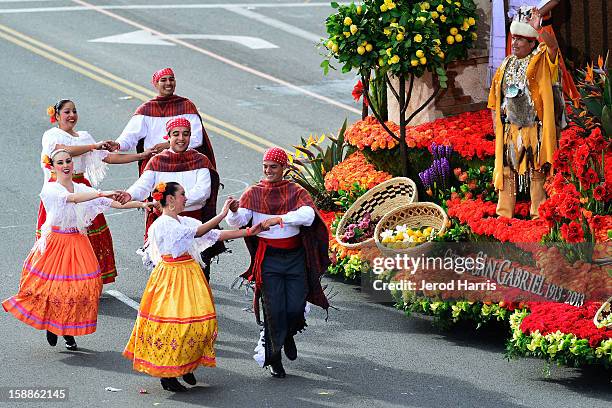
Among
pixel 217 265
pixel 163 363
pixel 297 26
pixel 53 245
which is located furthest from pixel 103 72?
pixel 163 363

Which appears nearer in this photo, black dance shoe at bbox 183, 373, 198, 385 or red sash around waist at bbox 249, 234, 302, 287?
black dance shoe at bbox 183, 373, 198, 385

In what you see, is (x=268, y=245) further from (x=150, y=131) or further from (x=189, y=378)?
(x=150, y=131)

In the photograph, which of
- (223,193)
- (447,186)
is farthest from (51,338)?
(223,193)

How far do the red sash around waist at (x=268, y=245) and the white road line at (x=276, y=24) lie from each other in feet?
45.7

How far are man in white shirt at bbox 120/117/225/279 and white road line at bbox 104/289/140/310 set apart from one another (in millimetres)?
1373

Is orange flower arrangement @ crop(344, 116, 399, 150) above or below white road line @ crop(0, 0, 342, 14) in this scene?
below

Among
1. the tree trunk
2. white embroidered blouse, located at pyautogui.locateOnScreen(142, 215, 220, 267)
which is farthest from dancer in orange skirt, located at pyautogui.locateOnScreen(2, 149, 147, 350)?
Answer: the tree trunk

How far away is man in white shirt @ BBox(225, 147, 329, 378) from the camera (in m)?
12.0

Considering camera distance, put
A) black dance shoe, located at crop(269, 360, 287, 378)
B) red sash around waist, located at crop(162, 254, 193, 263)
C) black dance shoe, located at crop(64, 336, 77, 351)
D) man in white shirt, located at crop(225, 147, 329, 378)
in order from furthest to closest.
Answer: black dance shoe, located at crop(64, 336, 77, 351)
black dance shoe, located at crop(269, 360, 287, 378)
man in white shirt, located at crop(225, 147, 329, 378)
red sash around waist, located at crop(162, 254, 193, 263)

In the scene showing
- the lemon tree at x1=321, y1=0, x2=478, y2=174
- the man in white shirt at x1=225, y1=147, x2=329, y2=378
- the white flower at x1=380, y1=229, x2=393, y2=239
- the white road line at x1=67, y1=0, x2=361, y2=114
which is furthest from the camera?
the white road line at x1=67, y1=0, x2=361, y2=114

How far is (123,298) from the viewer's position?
1448cm

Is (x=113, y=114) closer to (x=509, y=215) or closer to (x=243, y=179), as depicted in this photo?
(x=243, y=179)

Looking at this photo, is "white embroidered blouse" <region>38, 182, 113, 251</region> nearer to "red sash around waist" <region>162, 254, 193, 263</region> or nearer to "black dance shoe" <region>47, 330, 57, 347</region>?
"black dance shoe" <region>47, 330, 57, 347</region>

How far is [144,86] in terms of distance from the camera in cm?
2289
